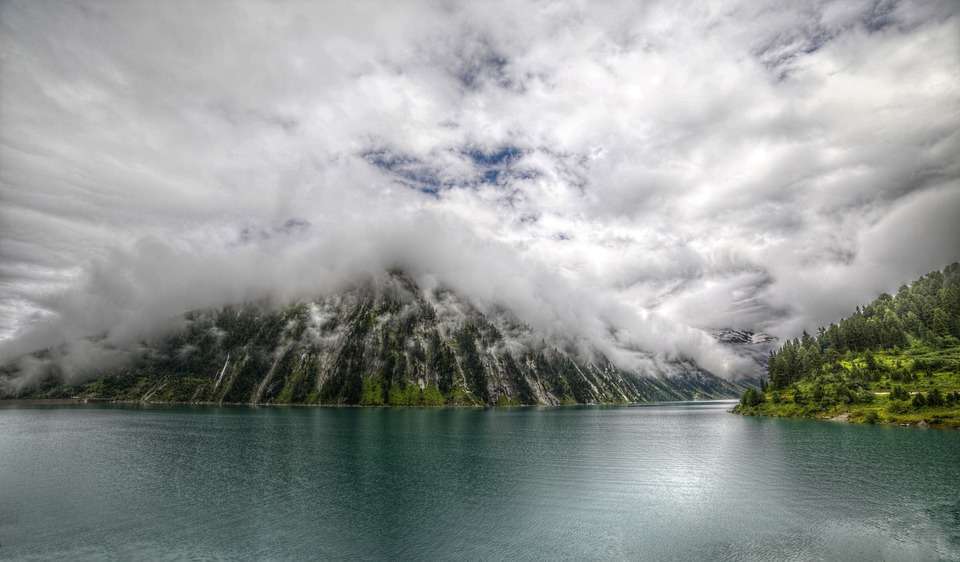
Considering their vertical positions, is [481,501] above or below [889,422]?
below

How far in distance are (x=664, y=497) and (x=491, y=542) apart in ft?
118

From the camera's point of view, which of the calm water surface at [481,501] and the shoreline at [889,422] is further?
the shoreline at [889,422]

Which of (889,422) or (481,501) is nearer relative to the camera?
(481,501)

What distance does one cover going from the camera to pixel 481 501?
70062 mm

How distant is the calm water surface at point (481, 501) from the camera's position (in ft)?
167

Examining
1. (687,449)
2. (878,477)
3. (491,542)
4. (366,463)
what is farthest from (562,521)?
(687,449)

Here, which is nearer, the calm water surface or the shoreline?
the calm water surface

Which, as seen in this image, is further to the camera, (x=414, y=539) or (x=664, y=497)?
(x=664, y=497)

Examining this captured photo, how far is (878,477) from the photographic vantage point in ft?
273

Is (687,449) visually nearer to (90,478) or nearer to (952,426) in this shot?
(952,426)

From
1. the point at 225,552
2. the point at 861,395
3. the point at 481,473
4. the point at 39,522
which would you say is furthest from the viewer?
the point at 861,395

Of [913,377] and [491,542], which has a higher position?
[913,377]

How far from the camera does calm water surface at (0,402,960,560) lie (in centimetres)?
5084

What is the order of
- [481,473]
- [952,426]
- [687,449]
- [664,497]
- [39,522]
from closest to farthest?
[39,522] → [664,497] → [481,473] → [687,449] → [952,426]
